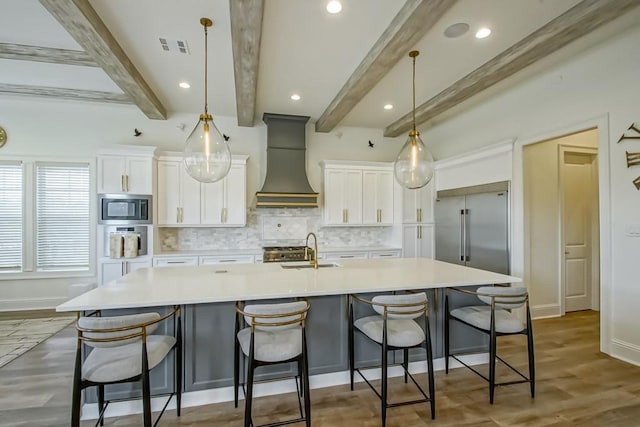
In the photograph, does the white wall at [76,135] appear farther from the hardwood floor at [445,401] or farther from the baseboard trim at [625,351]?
the baseboard trim at [625,351]

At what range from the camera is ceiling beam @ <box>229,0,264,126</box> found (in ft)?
7.52

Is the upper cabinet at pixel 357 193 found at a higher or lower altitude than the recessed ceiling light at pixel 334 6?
lower

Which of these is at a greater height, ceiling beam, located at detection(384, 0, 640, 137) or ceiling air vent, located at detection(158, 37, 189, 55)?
ceiling air vent, located at detection(158, 37, 189, 55)

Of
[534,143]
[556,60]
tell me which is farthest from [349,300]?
[556,60]

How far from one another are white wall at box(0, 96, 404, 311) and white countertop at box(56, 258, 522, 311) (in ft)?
8.72

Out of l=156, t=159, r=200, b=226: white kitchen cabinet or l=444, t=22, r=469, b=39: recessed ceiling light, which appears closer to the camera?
l=444, t=22, r=469, b=39: recessed ceiling light

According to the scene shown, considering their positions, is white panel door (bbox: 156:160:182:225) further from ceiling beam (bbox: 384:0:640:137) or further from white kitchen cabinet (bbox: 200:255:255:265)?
ceiling beam (bbox: 384:0:640:137)

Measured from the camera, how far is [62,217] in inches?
191

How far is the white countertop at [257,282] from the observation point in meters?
2.06

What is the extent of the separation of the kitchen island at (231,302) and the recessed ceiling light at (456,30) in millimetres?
2210

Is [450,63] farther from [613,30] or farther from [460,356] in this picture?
[460,356]

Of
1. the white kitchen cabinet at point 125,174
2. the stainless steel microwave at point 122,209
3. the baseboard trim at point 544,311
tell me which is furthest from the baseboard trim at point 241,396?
the white kitchen cabinet at point 125,174

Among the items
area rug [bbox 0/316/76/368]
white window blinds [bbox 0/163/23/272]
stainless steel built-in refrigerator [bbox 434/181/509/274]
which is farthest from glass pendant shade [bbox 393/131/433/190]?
white window blinds [bbox 0/163/23/272]

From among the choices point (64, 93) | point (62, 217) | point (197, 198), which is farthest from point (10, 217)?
point (197, 198)
